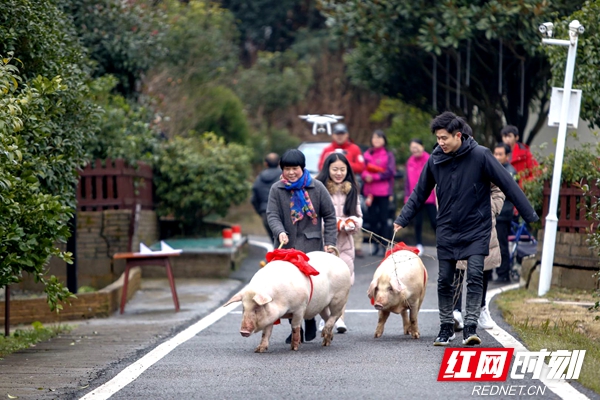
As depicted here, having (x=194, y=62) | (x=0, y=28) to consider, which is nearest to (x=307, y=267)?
(x=0, y=28)

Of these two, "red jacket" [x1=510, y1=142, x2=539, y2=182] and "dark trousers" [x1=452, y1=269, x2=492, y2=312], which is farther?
"red jacket" [x1=510, y1=142, x2=539, y2=182]

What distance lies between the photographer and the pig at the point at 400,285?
935cm

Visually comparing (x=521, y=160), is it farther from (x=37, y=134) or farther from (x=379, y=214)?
(x=37, y=134)

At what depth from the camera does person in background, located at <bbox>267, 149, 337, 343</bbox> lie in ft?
32.3

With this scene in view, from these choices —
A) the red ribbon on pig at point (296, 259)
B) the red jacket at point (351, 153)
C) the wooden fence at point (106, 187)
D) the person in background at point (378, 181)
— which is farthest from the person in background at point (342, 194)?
the person in background at point (378, 181)

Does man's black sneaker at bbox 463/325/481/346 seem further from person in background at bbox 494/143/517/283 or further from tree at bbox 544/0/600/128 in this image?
tree at bbox 544/0/600/128

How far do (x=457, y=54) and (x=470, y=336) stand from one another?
39.9 feet

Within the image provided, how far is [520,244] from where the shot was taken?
15.3 m

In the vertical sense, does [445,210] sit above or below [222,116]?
below

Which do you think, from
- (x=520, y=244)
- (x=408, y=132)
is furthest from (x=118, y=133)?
(x=408, y=132)

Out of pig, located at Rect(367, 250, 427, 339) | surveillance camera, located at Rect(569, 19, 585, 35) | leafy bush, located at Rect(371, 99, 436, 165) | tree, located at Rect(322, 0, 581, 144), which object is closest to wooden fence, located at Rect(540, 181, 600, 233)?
surveillance camera, located at Rect(569, 19, 585, 35)

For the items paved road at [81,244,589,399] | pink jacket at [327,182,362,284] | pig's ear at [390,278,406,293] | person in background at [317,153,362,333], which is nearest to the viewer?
paved road at [81,244,589,399]

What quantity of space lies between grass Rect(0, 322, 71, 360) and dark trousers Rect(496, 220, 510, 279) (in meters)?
6.08

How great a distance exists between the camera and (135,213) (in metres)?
15.8
